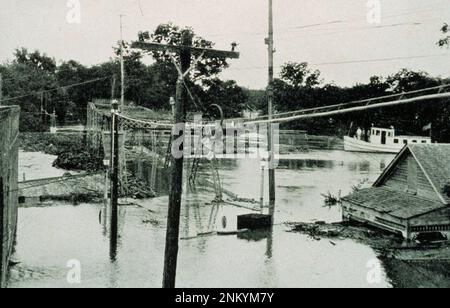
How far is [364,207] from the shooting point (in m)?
22.4

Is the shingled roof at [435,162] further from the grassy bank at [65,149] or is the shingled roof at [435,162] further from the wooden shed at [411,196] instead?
the grassy bank at [65,149]

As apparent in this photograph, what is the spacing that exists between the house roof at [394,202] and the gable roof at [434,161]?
73 cm

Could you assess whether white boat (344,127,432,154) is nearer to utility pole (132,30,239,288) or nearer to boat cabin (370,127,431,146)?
boat cabin (370,127,431,146)

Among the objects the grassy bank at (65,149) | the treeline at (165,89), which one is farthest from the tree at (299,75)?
the grassy bank at (65,149)

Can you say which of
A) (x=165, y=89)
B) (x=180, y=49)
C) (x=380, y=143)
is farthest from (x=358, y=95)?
(x=180, y=49)

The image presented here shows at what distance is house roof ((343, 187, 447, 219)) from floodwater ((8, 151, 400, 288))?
1960mm

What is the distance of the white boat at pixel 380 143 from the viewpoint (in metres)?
68.2

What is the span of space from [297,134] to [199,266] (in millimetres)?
74793

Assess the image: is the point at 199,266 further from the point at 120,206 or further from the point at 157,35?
the point at 157,35

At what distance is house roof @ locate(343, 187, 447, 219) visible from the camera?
759 inches

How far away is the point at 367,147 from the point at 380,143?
1.92 meters

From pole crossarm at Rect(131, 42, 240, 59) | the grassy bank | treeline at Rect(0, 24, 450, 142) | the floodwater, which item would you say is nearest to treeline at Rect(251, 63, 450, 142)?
treeline at Rect(0, 24, 450, 142)
